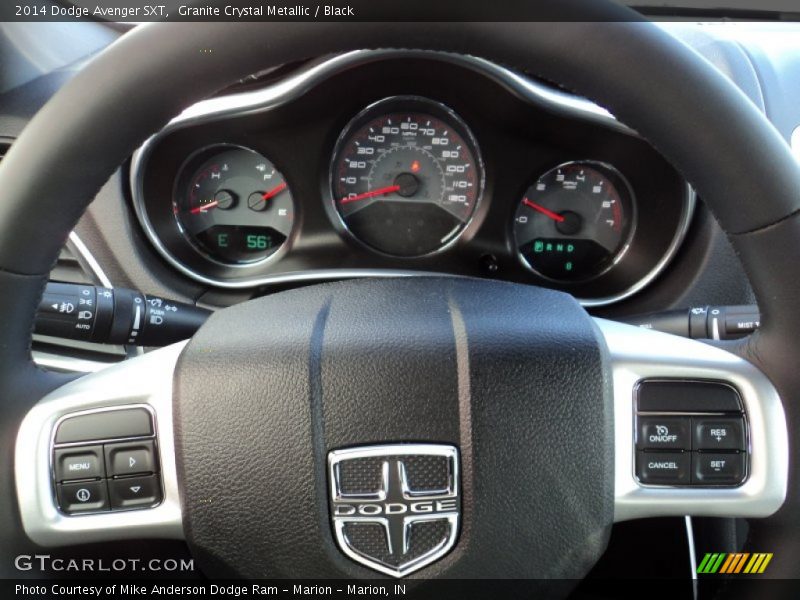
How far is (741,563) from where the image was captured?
1.04 meters

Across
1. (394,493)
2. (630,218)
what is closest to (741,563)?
(394,493)

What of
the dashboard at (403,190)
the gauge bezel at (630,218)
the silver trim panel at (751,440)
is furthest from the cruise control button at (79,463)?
the gauge bezel at (630,218)

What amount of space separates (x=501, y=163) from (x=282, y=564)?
1579 mm

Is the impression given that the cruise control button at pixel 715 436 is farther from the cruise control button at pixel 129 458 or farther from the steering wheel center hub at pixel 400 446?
the cruise control button at pixel 129 458

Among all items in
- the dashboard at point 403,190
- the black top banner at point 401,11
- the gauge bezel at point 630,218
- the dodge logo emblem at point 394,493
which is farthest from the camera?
the gauge bezel at point 630,218

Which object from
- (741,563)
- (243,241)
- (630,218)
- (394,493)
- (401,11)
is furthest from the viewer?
(243,241)

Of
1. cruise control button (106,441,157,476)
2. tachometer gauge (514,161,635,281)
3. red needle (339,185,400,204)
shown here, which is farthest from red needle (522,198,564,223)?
cruise control button (106,441,157,476)

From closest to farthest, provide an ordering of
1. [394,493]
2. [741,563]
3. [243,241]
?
1. [394,493]
2. [741,563]
3. [243,241]

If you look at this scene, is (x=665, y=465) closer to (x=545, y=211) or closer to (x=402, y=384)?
(x=402, y=384)

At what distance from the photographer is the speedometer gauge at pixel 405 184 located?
2.41 meters

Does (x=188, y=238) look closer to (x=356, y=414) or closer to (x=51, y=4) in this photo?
(x=51, y=4)

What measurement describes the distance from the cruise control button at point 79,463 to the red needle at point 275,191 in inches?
59.9

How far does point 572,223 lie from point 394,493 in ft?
5.32

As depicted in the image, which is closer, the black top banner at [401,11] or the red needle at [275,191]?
the black top banner at [401,11]
